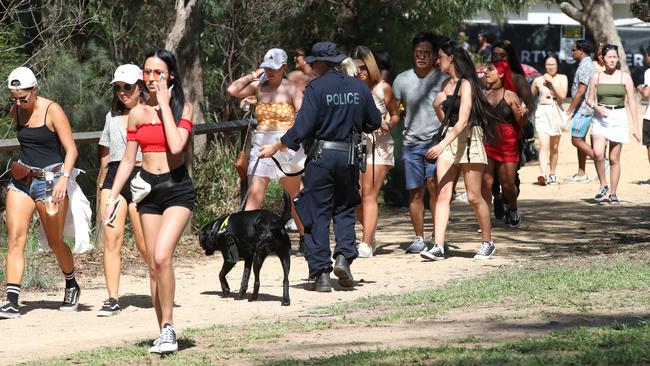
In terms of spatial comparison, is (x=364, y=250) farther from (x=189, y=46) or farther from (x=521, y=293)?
(x=189, y=46)

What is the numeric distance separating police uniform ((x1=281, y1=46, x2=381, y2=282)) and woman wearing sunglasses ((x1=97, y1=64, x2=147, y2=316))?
3.93 ft

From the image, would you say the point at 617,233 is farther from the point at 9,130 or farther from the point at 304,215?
the point at 9,130

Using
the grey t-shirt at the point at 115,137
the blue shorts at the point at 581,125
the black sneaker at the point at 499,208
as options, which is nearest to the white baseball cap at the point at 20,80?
the grey t-shirt at the point at 115,137

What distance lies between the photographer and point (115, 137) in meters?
9.74

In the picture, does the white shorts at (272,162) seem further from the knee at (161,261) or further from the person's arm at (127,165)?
the knee at (161,261)

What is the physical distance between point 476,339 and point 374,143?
16.0 ft

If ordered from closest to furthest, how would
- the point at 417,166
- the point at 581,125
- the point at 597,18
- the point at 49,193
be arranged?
the point at 49,193 < the point at 417,166 < the point at 581,125 < the point at 597,18

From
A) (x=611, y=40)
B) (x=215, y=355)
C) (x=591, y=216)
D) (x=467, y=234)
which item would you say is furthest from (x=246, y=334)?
(x=611, y=40)

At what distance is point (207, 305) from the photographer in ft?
32.1

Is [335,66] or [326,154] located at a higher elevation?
[335,66]

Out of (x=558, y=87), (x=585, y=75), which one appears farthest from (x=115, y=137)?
(x=558, y=87)

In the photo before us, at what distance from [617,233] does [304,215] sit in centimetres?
470

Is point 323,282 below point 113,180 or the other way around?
below

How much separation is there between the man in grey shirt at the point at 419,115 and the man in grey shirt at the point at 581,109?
16.7ft
